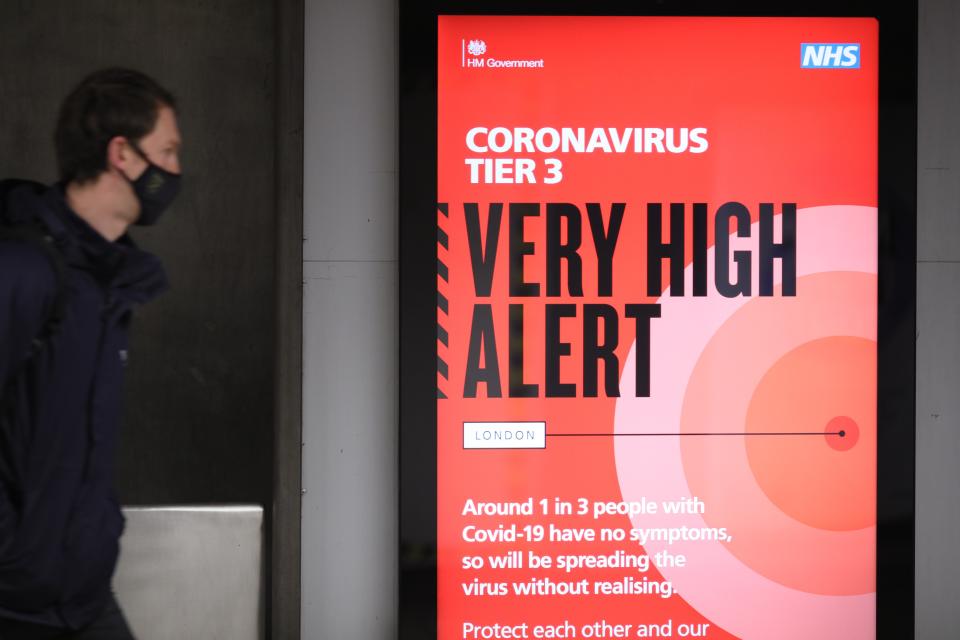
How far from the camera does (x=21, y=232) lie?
2891 mm

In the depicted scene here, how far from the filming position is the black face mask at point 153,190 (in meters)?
3.20

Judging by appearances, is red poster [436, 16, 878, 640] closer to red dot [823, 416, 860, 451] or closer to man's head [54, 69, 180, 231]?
red dot [823, 416, 860, 451]

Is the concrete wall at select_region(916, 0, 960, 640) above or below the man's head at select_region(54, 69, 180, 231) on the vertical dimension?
below

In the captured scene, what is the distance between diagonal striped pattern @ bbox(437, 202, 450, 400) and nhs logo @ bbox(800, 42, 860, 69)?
1.35 metres

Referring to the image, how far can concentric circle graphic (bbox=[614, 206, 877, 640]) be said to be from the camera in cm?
345

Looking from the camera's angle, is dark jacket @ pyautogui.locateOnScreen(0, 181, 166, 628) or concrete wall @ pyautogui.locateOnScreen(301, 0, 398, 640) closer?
dark jacket @ pyautogui.locateOnScreen(0, 181, 166, 628)

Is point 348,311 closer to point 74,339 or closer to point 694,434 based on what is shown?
point 74,339

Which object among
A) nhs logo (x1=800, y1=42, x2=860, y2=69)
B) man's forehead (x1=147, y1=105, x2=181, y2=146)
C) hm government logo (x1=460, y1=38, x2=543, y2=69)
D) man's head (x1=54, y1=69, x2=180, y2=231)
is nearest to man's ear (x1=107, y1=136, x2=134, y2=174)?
man's head (x1=54, y1=69, x2=180, y2=231)

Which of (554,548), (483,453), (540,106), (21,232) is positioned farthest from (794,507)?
(21,232)

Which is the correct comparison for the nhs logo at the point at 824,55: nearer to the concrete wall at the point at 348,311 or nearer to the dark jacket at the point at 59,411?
the concrete wall at the point at 348,311

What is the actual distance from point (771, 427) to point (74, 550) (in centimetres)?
230

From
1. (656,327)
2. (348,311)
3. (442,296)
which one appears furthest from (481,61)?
(656,327)

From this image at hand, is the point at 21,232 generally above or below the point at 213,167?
below

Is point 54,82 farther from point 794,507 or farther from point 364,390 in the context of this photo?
point 794,507
